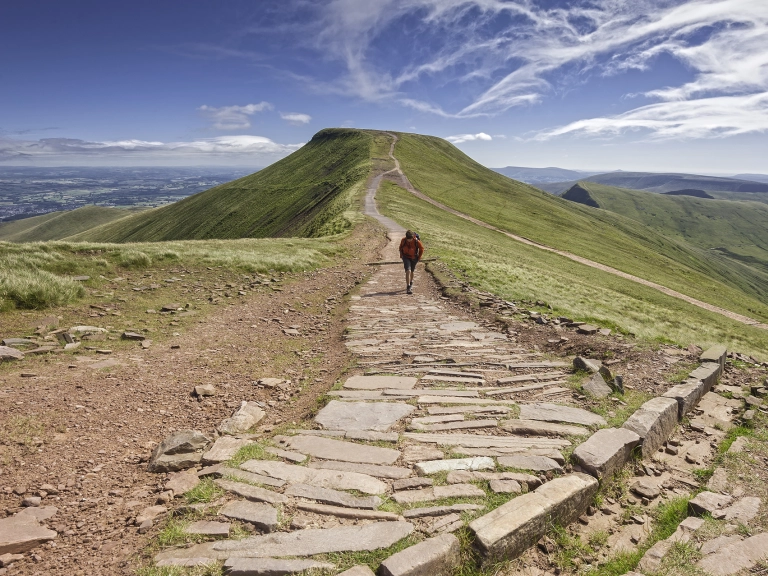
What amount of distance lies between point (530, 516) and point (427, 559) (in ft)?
4.55

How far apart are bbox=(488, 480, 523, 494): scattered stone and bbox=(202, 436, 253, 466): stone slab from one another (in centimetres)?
376

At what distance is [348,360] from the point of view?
34.5ft

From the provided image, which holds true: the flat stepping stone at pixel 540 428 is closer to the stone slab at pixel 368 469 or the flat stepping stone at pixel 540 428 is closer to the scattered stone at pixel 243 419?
the stone slab at pixel 368 469

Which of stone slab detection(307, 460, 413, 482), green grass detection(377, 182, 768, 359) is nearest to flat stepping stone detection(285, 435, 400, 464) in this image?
stone slab detection(307, 460, 413, 482)

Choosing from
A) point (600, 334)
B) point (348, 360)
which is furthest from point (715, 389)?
point (348, 360)

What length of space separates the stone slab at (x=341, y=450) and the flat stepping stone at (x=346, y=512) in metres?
1.07

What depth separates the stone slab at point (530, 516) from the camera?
14.3ft

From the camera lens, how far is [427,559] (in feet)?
13.2

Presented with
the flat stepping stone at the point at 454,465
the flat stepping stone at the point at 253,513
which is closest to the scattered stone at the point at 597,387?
the flat stepping stone at the point at 454,465

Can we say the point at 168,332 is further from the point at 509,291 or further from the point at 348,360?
the point at 509,291

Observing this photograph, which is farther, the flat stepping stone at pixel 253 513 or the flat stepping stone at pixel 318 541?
the flat stepping stone at pixel 253 513

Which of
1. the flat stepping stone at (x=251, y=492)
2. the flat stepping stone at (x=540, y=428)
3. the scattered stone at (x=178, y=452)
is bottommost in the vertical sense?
the scattered stone at (x=178, y=452)

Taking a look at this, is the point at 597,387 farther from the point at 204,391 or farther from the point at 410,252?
the point at 410,252

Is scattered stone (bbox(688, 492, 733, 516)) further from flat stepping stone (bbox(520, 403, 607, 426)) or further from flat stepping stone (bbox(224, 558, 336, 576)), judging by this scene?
flat stepping stone (bbox(224, 558, 336, 576))
